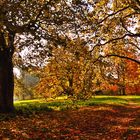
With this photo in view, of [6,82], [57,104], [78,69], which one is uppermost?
[78,69]

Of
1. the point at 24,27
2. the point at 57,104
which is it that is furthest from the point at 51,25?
the point at 57,104

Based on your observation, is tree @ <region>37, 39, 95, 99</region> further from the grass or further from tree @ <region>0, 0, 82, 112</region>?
the grass

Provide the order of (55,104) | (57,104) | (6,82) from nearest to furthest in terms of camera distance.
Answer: (6,82) → (57,104) → (55,104)

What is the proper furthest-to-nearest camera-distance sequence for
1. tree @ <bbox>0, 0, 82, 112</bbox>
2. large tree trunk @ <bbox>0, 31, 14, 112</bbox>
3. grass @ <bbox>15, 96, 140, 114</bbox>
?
grass @ <bbox>15, 96, 140, 114</bbox> < large tree trunk @ <bbox>0, 31, 14, 112</bbox> < tree @ <bbox>0, 0, 82, 112</bbox>

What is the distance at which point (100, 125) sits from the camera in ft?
70.7

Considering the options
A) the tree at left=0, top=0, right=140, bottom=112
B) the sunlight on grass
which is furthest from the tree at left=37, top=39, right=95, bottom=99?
the sunlight on grass

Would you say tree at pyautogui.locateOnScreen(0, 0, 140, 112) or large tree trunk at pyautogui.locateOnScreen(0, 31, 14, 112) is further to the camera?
large tree trunk at pyautogui.locateOnScreen(0, 31, 14, 112)

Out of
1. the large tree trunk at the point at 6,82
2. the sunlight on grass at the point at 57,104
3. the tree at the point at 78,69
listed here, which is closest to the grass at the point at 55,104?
the sunlight on grass at the point at 57,104

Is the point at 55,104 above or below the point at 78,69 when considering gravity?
below

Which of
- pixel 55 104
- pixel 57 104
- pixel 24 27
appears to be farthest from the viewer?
pixel 55 104

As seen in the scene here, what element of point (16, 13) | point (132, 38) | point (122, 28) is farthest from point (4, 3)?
point (132, 38)

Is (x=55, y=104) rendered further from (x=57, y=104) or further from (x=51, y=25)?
(x=51, y=25)

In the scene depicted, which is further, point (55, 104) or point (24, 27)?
point (55, 104)

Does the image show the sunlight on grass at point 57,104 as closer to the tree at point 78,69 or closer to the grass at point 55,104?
Answer: the grass at point 55,104
